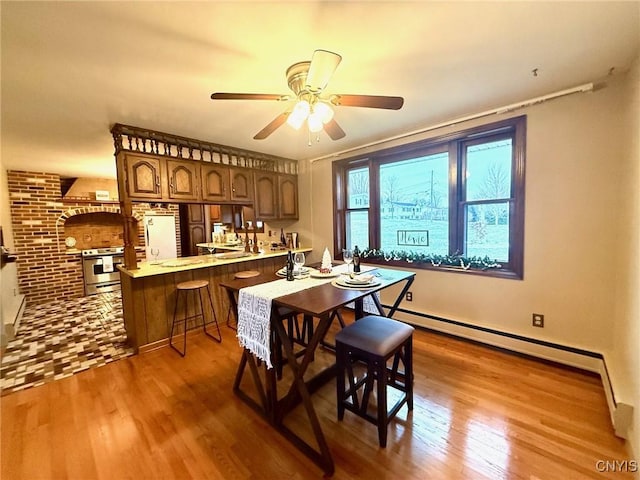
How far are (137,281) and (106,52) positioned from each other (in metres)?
2.08

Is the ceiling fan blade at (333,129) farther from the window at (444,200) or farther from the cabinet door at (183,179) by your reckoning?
the cabinet door at (183,179)

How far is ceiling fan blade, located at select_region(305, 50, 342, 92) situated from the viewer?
121 centimetres

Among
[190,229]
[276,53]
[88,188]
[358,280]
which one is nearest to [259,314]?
[358,280]

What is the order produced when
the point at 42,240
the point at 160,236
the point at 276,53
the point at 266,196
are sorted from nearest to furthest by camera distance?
1. the point at 276,53
2. the point at 266,196
3. the point at 42,240
4. the point at 160,236

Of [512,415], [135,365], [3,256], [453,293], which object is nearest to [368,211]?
[453,293]

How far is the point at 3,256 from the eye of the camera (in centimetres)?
338

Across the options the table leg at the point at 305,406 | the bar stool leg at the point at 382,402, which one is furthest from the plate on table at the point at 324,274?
the bar stool leg at the point at 382,402

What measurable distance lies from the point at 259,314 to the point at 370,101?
1.48 meters

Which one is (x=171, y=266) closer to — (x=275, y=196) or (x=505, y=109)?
(x=275, y=196)

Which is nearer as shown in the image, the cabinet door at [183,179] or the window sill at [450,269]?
the window sill at [450,269]

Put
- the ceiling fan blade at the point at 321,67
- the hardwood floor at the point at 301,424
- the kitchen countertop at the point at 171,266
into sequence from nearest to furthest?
the ceiling fan blade at the point at 321,67, the hardwood floor at the point at 301,424, the kitchen countertop at the point at 171,266

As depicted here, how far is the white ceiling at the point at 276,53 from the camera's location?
128cm

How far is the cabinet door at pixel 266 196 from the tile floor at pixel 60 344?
2371mm

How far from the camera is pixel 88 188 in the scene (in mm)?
5066
